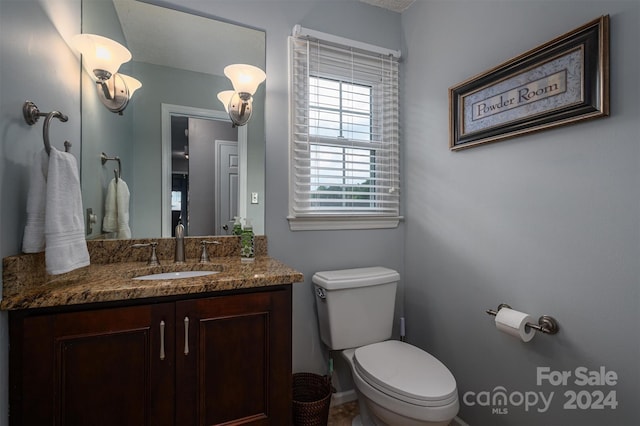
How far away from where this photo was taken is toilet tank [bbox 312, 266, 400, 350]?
1.69 meters

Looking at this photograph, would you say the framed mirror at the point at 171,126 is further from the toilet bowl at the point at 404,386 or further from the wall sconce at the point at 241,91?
the toilet bowl at the point at 404,386

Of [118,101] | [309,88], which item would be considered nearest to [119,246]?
[118,101]

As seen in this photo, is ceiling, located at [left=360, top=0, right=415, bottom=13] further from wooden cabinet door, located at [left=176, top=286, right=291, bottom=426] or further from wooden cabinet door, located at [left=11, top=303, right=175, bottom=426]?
wooden cabinet door, located at [left=11, top=303, right=175, bottom=426]

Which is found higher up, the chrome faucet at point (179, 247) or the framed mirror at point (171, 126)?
the framed mirror at point (171, 126)

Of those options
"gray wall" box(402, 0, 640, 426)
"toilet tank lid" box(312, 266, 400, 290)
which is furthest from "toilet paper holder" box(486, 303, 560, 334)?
"toilet tank lid" box(312, 266, 400, 290)

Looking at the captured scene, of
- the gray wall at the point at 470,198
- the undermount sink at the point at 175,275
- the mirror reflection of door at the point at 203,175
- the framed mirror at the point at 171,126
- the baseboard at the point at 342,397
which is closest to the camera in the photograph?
the gray wall at the point at 470,198

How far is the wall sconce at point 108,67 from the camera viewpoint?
1.30 m

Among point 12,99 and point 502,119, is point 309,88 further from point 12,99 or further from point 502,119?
point 12,99

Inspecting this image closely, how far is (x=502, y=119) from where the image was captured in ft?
4.87

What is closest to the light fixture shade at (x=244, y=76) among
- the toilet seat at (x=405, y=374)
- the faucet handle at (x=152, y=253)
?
the faucet handle at (x=152, y=253)

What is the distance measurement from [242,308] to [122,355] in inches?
16.3

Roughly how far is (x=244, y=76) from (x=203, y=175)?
1.86ft

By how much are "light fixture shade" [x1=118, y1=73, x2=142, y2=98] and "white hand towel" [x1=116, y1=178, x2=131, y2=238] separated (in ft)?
1.48

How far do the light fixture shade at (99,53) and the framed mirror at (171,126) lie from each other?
0.15 meters
